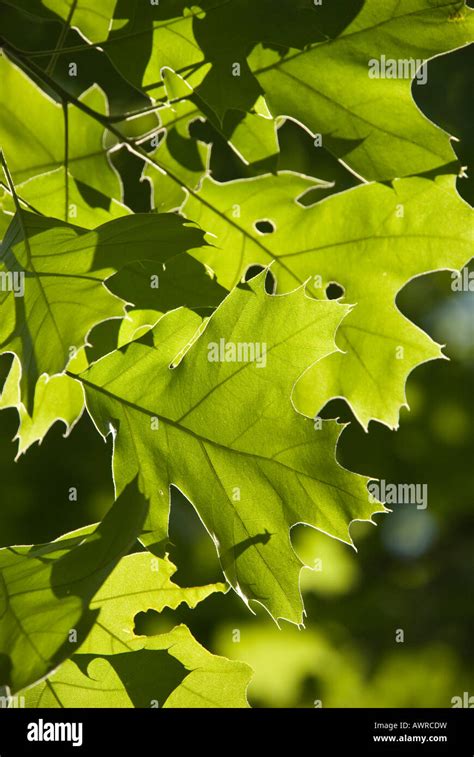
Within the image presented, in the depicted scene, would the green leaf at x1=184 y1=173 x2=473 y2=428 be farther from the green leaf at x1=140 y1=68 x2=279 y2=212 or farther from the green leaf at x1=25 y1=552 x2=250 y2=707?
the green leaf at x1=25 y1=552 x2=250 y2=707

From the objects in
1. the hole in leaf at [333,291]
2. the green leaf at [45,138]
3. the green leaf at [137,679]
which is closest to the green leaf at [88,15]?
the green leaf at [45,138]

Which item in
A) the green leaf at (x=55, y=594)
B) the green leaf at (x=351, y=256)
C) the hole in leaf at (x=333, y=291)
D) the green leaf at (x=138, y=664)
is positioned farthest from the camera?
the hole in leaf at (x=333, y=291)

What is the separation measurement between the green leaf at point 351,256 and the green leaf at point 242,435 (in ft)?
0.74

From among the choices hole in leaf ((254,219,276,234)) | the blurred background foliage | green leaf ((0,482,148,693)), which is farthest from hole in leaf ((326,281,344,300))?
the blurred background foliage

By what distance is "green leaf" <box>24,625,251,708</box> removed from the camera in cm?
100

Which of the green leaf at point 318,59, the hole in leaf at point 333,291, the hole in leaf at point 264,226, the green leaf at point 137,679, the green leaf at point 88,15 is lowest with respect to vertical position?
the green leaf at point 137,679

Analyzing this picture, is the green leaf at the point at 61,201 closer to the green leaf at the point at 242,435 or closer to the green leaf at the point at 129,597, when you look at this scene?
the green leaf at the point at 242,435

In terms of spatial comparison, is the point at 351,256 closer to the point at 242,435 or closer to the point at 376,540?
the point at 242,435

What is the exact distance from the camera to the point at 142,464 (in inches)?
38.3

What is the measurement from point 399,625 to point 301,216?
2.50m

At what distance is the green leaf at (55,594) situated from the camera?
2.14 ft
